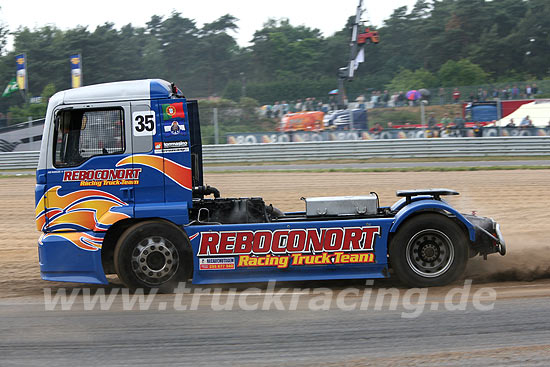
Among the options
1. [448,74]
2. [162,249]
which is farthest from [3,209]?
[448,74]

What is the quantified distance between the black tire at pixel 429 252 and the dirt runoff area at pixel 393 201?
1.85 ft

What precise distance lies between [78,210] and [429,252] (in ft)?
13.3

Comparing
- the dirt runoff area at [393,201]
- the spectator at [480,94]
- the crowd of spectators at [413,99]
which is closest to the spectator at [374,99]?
the crowd of spectators at [413,99]

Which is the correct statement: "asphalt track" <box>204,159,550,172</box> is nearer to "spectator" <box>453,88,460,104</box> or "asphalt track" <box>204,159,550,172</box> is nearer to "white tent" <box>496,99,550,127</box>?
"white tent" <box>496,99,550,127</box>

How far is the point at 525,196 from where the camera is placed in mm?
13758

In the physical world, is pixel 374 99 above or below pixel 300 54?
below

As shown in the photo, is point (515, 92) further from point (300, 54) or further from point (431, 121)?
point (300, 54)

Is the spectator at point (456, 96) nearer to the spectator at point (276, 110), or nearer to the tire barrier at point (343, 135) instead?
the tire barrier at point (343, 135)

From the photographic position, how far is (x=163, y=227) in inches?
276

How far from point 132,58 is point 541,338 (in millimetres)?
55684

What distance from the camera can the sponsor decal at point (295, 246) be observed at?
691cm

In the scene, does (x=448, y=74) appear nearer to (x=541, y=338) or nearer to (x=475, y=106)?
(x=475, y=106)

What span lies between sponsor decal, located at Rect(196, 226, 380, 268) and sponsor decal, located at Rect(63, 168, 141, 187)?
1162 millimetres

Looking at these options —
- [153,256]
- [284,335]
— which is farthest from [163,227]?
[284,335]
